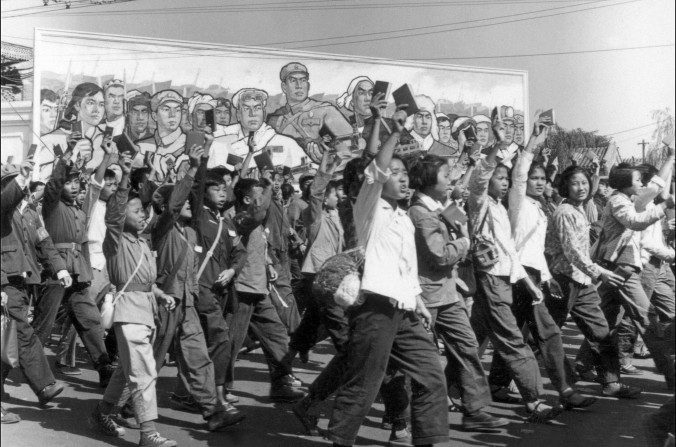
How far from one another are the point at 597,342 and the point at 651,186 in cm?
173

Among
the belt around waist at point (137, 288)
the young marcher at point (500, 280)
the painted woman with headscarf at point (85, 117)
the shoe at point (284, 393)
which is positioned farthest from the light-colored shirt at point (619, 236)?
the painted woman with headscarf at point (85, 117)

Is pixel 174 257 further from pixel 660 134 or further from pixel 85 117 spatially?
pixel 85 117

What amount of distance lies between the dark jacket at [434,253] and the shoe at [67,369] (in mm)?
3830

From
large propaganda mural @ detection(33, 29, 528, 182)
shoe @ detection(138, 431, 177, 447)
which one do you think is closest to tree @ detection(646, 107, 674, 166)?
shoe @ detection(138, 431, 177, 447)

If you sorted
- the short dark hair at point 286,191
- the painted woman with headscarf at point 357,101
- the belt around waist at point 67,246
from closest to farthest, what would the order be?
the belt around waist at point 67,246 < the short dark hair at point 286,191 < the painted woman with headscarf at point 357,101

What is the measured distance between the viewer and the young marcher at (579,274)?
7.02m

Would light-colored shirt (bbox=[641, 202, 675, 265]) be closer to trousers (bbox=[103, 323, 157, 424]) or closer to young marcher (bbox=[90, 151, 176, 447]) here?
young marcher (bbox=[90, 151, 176, 447])

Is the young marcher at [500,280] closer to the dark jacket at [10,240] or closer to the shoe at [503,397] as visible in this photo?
the shoe at [503,397]

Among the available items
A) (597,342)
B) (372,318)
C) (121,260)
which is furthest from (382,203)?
(597,342)

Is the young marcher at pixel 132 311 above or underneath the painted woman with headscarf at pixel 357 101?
underneath

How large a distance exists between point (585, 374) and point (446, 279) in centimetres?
259

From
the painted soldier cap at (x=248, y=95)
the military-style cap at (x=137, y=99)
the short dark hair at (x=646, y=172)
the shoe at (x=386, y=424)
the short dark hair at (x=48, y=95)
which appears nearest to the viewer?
the shoe at (x=386, y=424)

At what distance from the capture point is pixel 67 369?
8508mm

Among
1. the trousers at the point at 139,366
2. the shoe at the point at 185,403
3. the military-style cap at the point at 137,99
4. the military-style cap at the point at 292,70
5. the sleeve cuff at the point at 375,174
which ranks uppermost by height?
the military-style cap at the point at 292,70
